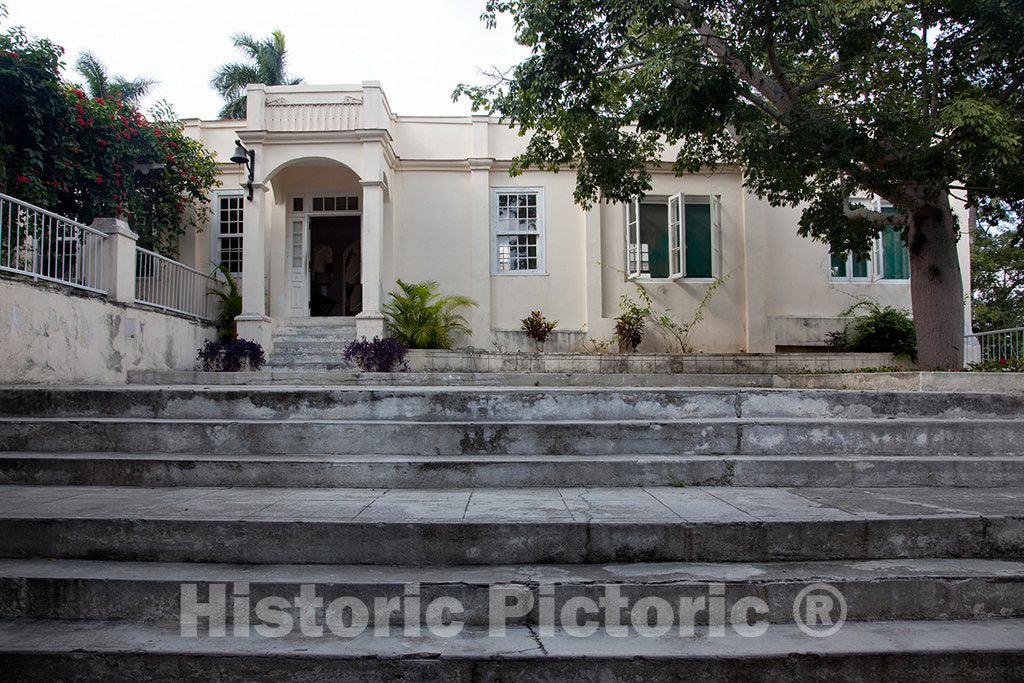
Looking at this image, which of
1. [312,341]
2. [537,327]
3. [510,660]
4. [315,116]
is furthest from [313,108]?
[510,660]

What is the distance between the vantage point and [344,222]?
15062 millimetres

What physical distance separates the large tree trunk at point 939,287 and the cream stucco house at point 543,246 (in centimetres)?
414

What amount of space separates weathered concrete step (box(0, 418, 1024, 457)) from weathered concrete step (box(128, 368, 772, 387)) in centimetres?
368

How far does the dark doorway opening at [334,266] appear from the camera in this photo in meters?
15.4

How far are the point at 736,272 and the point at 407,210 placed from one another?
6.82 meters

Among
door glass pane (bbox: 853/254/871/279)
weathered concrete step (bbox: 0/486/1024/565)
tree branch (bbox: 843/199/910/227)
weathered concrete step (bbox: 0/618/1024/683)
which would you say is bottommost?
weathered concrete step (bbox: 0/618/1024/683)

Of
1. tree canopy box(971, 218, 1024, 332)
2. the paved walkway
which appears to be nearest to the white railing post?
the paved walkway

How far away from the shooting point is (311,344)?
41.2ft

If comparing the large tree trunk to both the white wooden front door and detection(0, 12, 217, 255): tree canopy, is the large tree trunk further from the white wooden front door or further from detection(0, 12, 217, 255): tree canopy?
detection(0, 12, 217, 255): tree canopy

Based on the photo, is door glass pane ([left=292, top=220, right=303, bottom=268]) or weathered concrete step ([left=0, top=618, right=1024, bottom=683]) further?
door glass pane ([left=292, top=220, right=303, bottom=268])

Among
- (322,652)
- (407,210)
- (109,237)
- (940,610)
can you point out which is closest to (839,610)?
(940,610)

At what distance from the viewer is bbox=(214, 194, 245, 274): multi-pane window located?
1402 cm

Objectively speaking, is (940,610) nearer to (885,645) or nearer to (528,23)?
(885,645)

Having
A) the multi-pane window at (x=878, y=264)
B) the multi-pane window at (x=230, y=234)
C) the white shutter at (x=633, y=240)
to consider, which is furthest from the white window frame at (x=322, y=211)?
the multi-pane window at (x=878, y=264)
